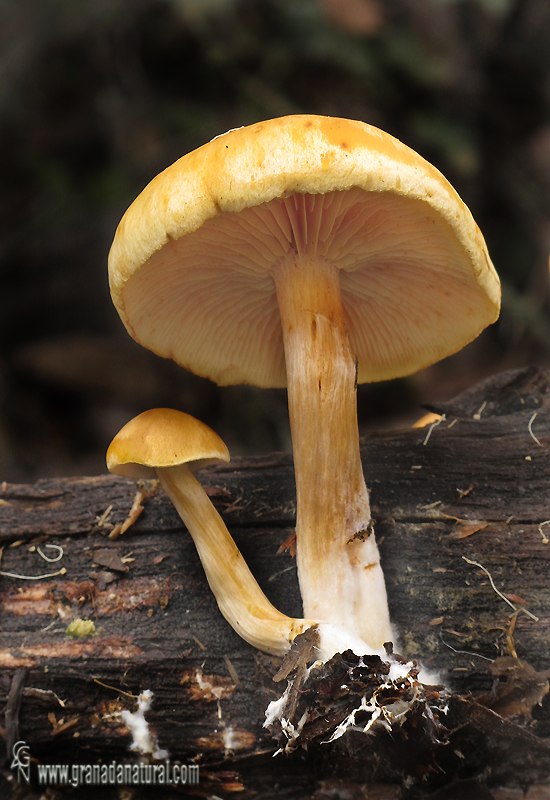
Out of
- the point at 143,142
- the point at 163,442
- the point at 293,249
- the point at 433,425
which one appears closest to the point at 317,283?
the point at 293,249

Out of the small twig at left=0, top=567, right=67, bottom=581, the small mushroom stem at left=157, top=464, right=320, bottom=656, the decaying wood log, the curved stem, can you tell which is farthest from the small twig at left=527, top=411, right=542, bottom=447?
the small twig at left=0, top=567, right=67, bottom=581

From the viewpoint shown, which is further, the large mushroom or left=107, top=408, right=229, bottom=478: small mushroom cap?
left=107, top=408, right=229, bottom=478: small mushroom cap

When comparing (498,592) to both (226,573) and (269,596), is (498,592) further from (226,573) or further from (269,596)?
(226,573)

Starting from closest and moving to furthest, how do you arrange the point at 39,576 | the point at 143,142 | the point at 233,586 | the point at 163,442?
the point at 163,442
the point at 233,586
the point at 39,576
the point at 143,142

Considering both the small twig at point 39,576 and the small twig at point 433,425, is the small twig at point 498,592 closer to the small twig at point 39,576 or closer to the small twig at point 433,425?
the small twig at point 433,425

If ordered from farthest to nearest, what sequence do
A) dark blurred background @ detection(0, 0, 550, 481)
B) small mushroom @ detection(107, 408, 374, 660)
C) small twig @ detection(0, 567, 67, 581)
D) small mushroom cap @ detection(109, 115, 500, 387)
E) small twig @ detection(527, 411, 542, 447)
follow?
dark blurred background @ detection(0, 0, 550, 481)
small twig @ detection(527, 411, 542, 447)
small twig @ detection(0, 567, 67, 581)
small mushroom @ detection(107, 408, 374, 660)
small mushroom cap @ detection(109, 115, 500, 387)

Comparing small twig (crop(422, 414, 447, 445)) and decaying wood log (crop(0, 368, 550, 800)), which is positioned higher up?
small twig (crop(422, 414, 447, 445))

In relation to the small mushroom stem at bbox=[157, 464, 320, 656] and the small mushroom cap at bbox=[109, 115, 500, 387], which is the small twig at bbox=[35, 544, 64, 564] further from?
the small mushroom cap at bbox=[109, 115, 500, 387]
